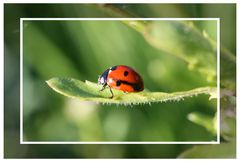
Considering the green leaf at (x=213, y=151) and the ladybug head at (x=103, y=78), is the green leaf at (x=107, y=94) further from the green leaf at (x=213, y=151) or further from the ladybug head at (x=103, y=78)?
the green leaf at (x=213, y=151)

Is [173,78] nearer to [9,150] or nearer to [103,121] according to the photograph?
[103,121]

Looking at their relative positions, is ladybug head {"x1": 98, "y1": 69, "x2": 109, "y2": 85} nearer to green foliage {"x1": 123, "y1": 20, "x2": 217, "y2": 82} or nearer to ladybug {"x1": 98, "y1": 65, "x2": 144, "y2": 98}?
ladybug {"x1": 98, "y1": 65, "x2": 144, "y2": 98}

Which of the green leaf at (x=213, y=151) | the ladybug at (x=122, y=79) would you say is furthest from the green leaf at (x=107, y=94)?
the green leaf at (x=213, y=151)

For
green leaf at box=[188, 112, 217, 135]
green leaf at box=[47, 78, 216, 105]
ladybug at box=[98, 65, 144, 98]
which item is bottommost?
green leaf at box=[188, 112, 217, 135]

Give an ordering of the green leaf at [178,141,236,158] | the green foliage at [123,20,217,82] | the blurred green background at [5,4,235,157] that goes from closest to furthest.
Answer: the green foliage at [123,20,217,82] < the green leaf at [178,141,236,158] < the blurred green background at [5,4,235,157]

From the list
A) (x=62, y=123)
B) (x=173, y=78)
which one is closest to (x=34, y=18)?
(x=62, y=123)

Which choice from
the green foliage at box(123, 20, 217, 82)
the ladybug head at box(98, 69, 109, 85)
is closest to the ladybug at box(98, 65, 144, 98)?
the ladybug head at box(98, 69, 109, 85)

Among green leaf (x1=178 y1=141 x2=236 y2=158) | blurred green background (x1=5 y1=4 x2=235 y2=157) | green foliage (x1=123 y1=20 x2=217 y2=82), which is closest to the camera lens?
green foliage (x1=123 y1=20 x2=217 y2=82)
